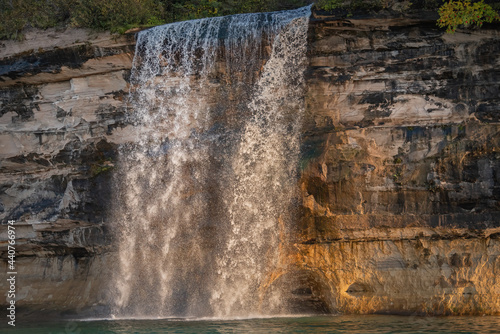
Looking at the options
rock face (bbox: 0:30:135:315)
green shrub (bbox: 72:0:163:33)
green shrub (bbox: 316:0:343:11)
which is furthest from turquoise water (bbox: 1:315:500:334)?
green shrub (bbox: 72:0:163:33)

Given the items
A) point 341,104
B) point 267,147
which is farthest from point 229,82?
point 341,104

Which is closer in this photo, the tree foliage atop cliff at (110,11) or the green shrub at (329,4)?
the green shrub at (329,4)

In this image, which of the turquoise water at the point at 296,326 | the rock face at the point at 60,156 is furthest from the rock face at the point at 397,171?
the turquoise water at the point at 296,326

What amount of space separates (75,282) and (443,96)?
1239 centimetres

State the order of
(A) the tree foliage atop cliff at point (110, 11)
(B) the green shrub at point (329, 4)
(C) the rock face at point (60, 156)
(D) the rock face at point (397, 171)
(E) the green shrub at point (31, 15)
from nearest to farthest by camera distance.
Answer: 1. (D) the rock face at point (397, 171)
2. (B) the green shrub at point (329, 4)
3. (C) the rock face at point (60, 156)
4. (A) the tree foliage atop cliff at point (110, 11)
5. (E) the green shrub at point (31, 15)

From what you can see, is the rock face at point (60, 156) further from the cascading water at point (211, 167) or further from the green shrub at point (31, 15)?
the cascading water at point (211, 167)

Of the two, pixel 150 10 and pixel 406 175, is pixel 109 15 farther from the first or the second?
pixel 406 175

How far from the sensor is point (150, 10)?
18.3 metres

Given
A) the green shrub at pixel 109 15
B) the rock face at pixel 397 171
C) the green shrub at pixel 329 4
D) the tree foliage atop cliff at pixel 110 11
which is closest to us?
the rock face at pixel 397 171

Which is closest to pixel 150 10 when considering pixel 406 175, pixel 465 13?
pixel 465 13

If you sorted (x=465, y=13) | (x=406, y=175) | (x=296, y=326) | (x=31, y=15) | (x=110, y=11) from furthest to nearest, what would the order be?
(x=31, y=15) → (x=110, y=11) → (x=406, y=175) → (x=465, y=13) → (x=296, y=326)

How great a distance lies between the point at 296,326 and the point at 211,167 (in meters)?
5.23

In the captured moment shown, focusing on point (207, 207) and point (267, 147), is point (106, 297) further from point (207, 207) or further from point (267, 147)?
point (267, 147)

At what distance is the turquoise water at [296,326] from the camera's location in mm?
11195
